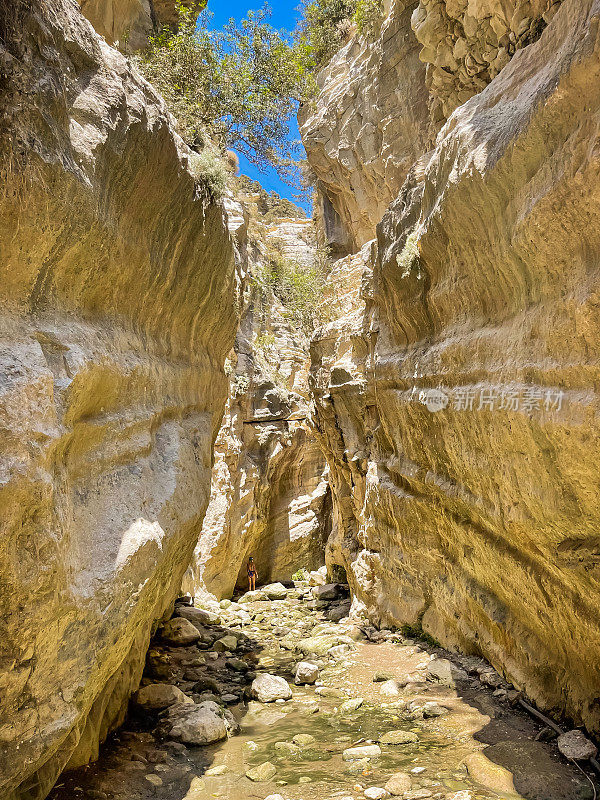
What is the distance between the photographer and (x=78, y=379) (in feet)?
13.0

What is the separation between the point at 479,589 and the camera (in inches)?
280

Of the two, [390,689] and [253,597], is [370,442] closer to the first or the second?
[390,689]

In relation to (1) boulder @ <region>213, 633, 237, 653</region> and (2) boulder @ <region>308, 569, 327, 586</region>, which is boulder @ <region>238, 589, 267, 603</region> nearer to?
(2) boulder @ <region>308, 569, 327, 586</region>

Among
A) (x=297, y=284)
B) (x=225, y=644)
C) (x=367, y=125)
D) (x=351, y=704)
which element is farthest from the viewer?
(x=297, y=284)

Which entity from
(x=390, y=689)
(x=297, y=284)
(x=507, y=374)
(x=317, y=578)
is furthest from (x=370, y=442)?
(x=297, y=284)

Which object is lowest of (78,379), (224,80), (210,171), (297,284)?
(78,379)

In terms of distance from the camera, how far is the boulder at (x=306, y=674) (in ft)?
27.1

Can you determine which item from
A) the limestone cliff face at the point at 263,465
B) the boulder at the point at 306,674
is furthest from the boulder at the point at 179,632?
the limestone cliff face at the point at 263,465

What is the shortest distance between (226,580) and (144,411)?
12.5 m

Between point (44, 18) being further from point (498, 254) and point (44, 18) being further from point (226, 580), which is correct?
point (226, 580)

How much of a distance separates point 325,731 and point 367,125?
49.6 feet

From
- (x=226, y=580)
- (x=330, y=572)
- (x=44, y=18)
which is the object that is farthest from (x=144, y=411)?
(x=226, y=580)

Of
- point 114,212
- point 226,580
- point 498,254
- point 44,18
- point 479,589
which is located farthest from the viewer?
point 226,580

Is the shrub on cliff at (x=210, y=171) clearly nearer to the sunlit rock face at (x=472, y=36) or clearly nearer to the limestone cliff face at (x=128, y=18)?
the limestone cliff face at (x=128, y=18)
